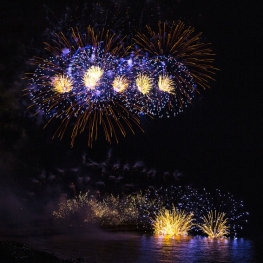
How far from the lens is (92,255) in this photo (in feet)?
46.7

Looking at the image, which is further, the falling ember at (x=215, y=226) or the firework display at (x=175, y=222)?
the firework display at (x=175, y=222)

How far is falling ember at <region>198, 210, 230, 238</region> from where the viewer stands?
70.8ft

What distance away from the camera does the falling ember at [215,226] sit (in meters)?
21.6

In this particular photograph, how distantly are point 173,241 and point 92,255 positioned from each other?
19.2 feet

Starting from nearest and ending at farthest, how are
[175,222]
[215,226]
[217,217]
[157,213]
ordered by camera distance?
[215,226], [217,217], [175,222], [157,213]

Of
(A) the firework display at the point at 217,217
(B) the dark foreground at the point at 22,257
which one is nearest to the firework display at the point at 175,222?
(A) the firework display at the point at 217,217

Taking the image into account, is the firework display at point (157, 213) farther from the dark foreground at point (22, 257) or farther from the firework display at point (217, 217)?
the dark foreground at point (22, 257)

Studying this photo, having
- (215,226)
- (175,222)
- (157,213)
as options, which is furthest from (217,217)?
(157,213)

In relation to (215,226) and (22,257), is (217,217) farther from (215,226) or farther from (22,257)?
(22,257)

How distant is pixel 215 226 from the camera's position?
21609mm

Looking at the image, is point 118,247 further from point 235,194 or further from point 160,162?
point 160,162

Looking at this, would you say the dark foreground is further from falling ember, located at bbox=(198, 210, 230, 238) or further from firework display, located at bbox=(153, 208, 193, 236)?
falling ember, located at bbox=(198, 210, 230, 238)

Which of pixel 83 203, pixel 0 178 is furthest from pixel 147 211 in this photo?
pixel 0 178

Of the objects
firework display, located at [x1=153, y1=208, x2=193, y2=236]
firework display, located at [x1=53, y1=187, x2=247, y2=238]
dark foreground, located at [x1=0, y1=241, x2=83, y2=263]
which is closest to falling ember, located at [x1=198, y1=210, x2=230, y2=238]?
firework display, located at [x1=53, y1=187, x2=247, y2=238]
